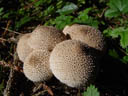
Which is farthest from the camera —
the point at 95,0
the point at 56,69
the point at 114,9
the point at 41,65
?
the point at 95,0

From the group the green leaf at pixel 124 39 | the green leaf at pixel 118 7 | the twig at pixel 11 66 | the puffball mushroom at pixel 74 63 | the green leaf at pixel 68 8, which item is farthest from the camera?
the green leaf at pixel 68 8

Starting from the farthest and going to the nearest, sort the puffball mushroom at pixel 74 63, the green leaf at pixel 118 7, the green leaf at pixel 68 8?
1. the green leaf at pixel 68 8
2. the green leaf at pixel 118 7
3. the puffball mushroom at pixel 74 63

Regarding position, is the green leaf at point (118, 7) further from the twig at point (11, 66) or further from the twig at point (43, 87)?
the twig at point (11, 66)

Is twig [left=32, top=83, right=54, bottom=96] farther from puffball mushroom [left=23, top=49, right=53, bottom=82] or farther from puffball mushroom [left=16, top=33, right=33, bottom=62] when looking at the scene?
puffball mushroom [left=16, top=33, right=33, bottom=62]

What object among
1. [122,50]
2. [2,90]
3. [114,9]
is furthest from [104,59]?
[2,90]

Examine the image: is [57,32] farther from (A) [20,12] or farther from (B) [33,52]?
(A) [20,12]

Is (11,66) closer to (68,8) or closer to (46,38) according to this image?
(46,38)

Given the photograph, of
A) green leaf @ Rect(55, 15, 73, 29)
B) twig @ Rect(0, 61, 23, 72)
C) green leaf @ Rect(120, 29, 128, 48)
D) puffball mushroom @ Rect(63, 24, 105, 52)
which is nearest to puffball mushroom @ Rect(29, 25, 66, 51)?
puffball mushroom @ Rect(63, 24, 105, 52)

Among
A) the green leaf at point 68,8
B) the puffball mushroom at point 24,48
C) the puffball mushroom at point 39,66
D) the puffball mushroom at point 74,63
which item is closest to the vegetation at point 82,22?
the green leaf at point 68,8
